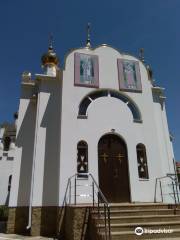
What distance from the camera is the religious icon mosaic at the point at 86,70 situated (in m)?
11.2

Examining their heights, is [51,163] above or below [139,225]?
above

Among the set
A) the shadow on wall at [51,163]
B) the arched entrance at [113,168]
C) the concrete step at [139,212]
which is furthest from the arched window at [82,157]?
the concrete step at [139,212]

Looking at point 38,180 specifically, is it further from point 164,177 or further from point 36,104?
point 164,177

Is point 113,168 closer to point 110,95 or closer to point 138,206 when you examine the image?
point 138,206

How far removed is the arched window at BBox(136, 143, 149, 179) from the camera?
1043 centimetres

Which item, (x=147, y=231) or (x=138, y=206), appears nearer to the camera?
(x=147, y=231)

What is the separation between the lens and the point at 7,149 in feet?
74.8

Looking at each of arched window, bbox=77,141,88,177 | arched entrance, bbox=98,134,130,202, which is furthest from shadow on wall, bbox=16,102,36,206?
arched entrance, bbox=98,134,130,202

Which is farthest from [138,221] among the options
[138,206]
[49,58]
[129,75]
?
[49,58]

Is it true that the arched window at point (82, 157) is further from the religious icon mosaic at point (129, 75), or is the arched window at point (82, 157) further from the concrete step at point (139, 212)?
the religious icon mosaic at point (129, 75)

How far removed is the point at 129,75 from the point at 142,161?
165 inches

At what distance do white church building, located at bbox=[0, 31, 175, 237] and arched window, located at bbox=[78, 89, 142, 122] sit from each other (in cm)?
4

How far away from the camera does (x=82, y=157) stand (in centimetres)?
1006

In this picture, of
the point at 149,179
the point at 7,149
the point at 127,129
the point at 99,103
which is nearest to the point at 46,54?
the point at 99,103
